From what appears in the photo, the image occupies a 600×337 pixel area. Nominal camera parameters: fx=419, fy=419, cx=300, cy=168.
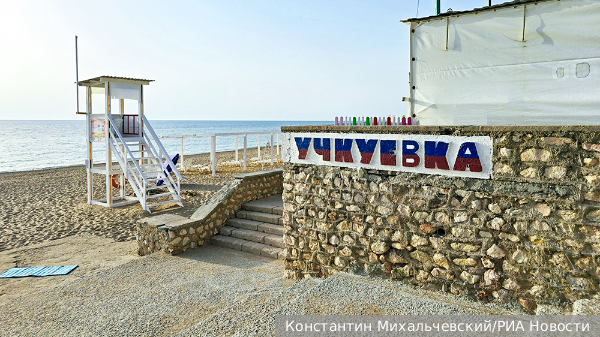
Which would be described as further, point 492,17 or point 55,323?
point 492,17

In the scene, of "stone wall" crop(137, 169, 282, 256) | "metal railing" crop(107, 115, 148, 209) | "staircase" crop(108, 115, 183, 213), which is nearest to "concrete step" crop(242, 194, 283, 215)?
"stone wall" crop(137, 169, 282, 256)

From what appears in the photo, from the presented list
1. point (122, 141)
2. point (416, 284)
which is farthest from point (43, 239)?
point (416, 284)

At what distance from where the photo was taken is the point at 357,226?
4785 millimetres

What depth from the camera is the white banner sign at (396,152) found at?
3.95m

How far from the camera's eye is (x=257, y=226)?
7305 millimetres

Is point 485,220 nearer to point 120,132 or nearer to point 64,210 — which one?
point 120,132

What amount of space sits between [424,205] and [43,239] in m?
7.59

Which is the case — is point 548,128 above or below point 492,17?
below

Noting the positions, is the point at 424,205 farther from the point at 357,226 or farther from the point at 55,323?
the point at 55,323

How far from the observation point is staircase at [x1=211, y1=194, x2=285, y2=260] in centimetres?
675

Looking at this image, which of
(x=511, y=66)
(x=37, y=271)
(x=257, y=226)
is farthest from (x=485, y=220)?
(x=37, y=271)

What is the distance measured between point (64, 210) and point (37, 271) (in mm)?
4784

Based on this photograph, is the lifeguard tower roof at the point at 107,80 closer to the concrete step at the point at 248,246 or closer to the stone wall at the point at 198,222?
the stone wall at the point at 198,222

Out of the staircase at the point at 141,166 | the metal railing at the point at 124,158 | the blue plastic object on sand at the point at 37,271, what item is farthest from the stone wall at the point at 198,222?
the metal railing at the point at 124,158
